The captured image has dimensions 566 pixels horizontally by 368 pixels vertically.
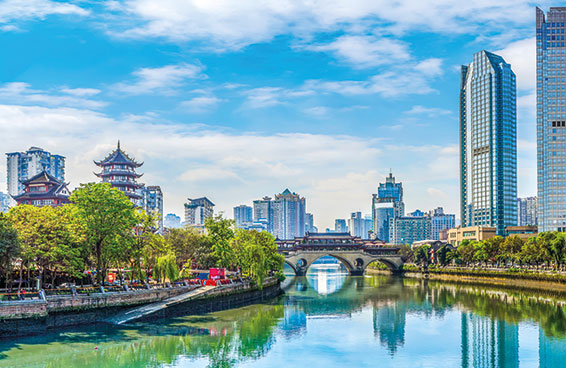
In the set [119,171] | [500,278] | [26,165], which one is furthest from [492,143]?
[26,165]

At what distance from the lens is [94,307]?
1583 inches

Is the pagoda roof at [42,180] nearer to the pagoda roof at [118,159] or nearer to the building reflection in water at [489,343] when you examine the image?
the pagoda roof at [118,159]

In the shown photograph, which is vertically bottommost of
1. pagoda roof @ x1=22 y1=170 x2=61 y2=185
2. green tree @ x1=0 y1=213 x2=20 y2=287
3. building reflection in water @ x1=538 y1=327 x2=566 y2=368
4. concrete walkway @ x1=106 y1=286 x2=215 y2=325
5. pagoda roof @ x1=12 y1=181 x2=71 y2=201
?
building reflection in water @ x1=538 y1=327 x2=566 y2=368

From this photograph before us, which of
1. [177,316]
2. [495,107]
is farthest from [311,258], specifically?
[177,316]

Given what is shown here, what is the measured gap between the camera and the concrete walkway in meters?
41.2

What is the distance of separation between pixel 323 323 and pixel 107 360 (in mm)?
19422

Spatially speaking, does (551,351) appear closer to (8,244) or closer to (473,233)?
(8,244)

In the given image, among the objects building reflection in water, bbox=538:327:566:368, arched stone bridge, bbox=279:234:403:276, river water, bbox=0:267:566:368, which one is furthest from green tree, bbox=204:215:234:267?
arched stone bridge, bbox=279:234:403:276

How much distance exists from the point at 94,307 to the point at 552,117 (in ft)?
332

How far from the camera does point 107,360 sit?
1268 inches

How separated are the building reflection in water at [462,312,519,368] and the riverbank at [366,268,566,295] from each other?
66.2 feet

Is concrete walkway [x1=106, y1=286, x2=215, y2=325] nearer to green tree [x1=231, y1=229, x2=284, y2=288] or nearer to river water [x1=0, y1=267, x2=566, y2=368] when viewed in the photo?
river water [x1=0, y1=267, x2=566, y2=368]

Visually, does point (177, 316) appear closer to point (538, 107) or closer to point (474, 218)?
point (538, 107)

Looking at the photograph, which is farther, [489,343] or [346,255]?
[346,255]
